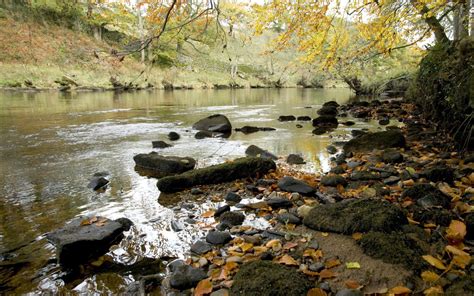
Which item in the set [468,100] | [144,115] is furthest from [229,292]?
[144,115]

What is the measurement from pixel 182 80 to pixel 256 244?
35.1 metres

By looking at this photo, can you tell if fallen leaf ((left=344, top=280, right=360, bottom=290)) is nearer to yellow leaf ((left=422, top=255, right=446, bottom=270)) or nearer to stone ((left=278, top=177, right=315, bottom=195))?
yellow leaf ((left=422, top=255, right=446, bottom=270))

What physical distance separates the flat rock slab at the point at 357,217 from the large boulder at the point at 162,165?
3018 millimetres

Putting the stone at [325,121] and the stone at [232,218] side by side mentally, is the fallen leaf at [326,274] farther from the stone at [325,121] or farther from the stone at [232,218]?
the stone at [325,121]

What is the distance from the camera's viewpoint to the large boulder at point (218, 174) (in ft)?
15.7

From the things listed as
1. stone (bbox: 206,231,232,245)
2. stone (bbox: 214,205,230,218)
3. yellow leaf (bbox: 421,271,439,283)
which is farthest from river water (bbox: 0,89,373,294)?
yellow leaf (bbox: 421,271,439,283)

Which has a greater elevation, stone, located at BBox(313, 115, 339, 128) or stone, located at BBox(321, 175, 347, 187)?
stone, located at BBox(313, 115, 339, 128)

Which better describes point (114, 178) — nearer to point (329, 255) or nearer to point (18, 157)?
point (18, 157)

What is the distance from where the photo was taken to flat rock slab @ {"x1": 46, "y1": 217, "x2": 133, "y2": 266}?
2943mm

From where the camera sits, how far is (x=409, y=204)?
3.51 m

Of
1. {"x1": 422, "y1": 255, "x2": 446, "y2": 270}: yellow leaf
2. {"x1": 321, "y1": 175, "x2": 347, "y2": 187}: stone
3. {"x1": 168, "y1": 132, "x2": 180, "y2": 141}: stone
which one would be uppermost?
{"x1": 168, "y1": 132, "x2": 180, "y2": 141}: stone

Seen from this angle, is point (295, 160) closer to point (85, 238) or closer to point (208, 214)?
point (208, 214)

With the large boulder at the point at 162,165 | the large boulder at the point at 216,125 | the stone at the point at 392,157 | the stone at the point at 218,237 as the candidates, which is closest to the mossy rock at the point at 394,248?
the stone at the point at 218,237

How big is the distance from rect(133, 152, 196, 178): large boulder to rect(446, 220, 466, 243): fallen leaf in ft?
13.4
